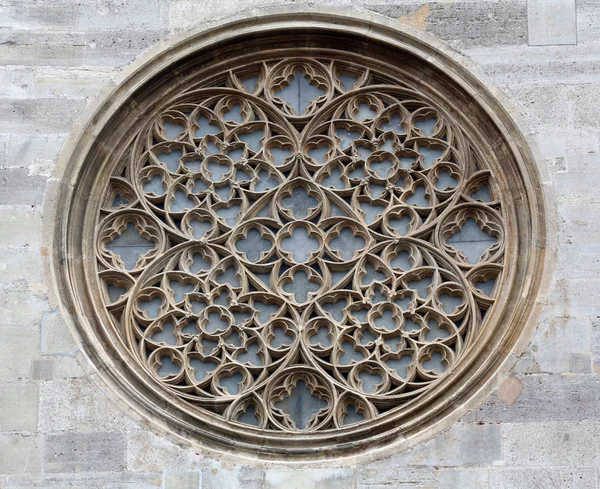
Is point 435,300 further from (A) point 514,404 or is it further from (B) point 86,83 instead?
(B) point 86,83

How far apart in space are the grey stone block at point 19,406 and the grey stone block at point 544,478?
425cm

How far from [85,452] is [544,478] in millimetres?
4185

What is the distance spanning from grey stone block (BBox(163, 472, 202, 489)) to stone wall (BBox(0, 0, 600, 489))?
13 mm

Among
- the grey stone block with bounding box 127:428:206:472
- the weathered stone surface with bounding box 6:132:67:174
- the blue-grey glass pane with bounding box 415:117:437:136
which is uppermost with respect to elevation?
the blue-grey glass pane with bounding box 415:117:437:136

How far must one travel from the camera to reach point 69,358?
48.0 ft

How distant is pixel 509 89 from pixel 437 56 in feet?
2.71

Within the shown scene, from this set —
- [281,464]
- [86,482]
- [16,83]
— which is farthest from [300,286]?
[16,83]

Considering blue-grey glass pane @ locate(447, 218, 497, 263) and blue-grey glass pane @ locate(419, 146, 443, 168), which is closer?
blue-grey glass pane @ locate(447, 218, 497, 263)

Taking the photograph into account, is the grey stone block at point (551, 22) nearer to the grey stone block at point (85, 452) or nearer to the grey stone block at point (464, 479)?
the grey stone block at point (464, 479)

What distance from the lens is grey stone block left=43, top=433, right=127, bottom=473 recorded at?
14.2 m

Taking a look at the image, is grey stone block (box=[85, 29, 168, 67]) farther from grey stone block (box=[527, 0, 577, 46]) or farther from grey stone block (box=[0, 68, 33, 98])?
grey stone block (box=[527, 0, 577, 46])

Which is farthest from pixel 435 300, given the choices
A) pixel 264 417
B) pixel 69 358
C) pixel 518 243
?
pixel 69 358

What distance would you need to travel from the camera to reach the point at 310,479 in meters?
14.2

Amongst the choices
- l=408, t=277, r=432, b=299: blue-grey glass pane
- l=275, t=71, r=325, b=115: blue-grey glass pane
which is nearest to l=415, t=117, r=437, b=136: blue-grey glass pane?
l=275, t=71, r=325, b=115: blue-grey glass pane
